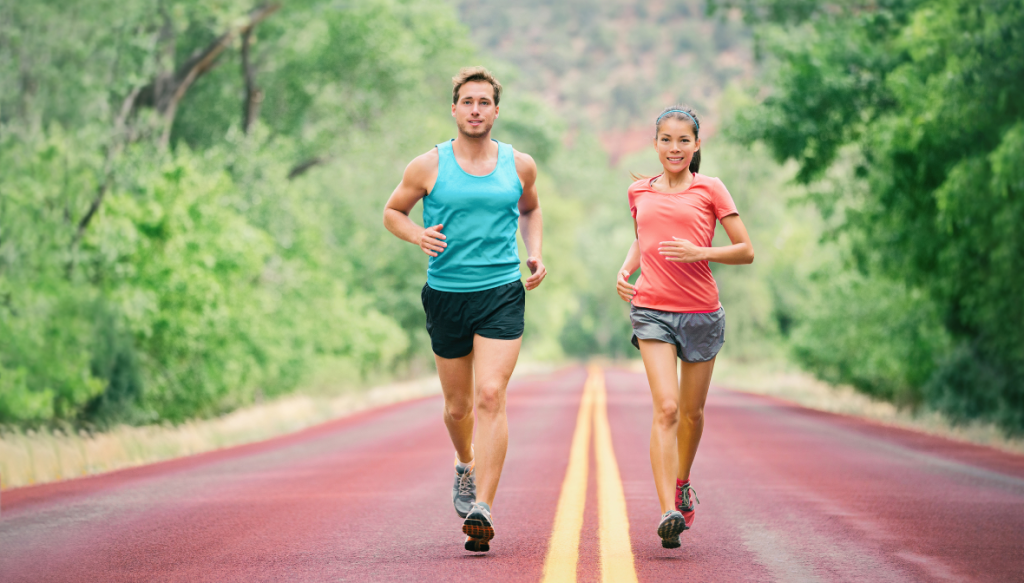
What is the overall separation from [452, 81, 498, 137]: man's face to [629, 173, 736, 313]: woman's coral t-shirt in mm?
966

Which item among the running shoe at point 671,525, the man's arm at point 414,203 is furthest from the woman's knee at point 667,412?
the man's arm at point 414,203

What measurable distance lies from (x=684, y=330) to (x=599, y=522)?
160 centimetres

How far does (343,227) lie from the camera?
114 ft

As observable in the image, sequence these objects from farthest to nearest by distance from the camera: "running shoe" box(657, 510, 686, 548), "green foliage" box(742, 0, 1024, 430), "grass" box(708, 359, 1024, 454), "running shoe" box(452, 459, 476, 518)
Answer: "grass" box(708, 359, 1024, 454), "green foliage" box(742, 0, 1024, 430), "running shoe" box(452, 459, 476, 518), "running shoe" box(657, 510, 686, 548)

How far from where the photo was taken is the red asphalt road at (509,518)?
5199 mm

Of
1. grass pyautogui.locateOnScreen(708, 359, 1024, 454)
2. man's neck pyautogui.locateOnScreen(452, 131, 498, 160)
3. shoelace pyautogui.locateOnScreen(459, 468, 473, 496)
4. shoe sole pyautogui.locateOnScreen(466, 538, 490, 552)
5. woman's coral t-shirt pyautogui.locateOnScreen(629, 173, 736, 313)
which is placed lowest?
grass pyautogui.locateOnScreen(708, 359, 1024, 454)

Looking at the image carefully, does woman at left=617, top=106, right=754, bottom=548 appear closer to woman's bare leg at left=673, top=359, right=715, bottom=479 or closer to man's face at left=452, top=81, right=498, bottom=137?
woman's bare leg at left=673, top=359, right=715, bottom=479

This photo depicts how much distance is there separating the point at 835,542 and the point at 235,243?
16108 millimetres

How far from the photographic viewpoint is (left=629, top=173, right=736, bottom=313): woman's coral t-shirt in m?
5.64

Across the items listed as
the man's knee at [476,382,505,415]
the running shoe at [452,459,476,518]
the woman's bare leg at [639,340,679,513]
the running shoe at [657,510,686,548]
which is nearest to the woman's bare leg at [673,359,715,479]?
the woman's bare leg at [639,340,679,513]

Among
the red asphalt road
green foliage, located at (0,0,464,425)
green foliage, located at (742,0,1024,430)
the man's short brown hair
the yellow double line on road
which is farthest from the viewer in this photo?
green foliage, located at (0,0,464,425)

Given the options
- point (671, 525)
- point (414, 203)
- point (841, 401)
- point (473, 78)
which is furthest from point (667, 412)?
point (841, 401)

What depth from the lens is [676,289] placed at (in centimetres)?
564

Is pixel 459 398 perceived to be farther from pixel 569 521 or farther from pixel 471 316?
pixel 569 521
